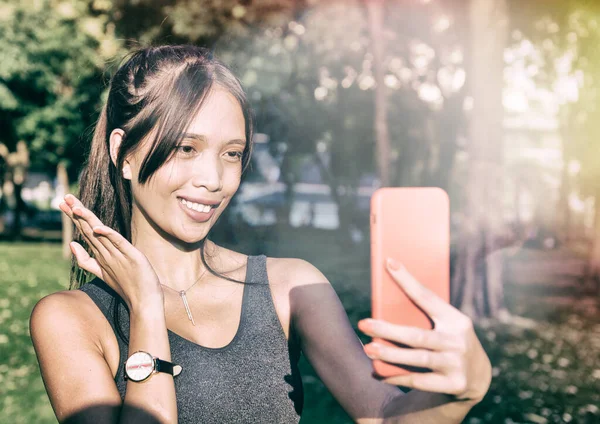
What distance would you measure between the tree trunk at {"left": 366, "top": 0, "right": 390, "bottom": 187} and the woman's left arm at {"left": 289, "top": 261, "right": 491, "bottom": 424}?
549 inches

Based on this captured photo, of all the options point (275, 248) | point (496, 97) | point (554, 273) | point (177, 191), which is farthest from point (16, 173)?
point (177, 191)

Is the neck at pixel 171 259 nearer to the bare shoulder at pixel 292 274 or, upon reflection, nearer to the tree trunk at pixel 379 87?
the bare shoulder at pixel 292 274

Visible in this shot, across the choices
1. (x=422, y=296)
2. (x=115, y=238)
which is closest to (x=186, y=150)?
(x=115, y=238)

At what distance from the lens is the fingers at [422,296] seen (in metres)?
1.67

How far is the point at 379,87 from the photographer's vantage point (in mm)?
16984

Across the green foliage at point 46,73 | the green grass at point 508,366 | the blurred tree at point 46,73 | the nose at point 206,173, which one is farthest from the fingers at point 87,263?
the blurred tree at point 46,73

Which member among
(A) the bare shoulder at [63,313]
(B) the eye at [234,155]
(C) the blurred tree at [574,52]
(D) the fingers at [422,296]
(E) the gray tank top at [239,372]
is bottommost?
(E) the gray tank top at [239,372]

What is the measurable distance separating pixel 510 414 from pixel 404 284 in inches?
280

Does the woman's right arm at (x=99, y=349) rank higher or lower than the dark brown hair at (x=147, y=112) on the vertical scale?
lower

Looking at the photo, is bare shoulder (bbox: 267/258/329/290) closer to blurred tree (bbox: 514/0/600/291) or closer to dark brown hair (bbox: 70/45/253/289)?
dark brown hair (bbox: 70/45/253/289)

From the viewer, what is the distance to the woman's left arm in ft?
5.34

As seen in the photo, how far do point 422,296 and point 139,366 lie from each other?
1.02m

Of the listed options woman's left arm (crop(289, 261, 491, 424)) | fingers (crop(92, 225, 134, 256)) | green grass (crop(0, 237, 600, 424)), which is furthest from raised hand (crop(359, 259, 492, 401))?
green grass (crop(0, 237, 600, 424))

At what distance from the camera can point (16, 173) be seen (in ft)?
110
